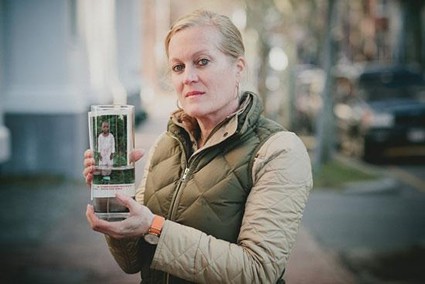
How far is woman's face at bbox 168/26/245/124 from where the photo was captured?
2273mm

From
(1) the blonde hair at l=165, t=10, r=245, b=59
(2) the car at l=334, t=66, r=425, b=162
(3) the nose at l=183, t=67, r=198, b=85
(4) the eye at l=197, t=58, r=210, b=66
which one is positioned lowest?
(2) the car at l=334, t=66, r=425, b=162

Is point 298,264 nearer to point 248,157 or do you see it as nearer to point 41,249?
point 41,249

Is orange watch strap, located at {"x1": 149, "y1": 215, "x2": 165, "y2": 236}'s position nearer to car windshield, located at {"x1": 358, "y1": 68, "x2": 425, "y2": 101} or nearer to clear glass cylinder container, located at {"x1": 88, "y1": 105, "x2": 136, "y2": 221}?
clear glass cylinder container, located at {"x1": 88, "y1": 105, "x2": 136, "y2": 221}

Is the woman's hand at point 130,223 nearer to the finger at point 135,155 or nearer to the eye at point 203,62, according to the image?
the finger at point 135,155

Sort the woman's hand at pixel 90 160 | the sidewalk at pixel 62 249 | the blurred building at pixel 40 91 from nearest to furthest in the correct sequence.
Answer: the woman's hand at pixel 90 160
the sidewalk at pixel 62 249
the blurred building at pixel 40 91

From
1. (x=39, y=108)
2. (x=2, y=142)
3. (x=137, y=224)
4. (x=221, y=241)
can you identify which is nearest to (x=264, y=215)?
(x=221, y=241)

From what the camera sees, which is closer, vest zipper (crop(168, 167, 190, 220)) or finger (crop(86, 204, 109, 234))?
finger (crop(86, 204, 109, 234))

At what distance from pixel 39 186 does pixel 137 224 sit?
371 inches

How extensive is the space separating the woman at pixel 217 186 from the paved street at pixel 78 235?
14.4ft

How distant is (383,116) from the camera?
48.5 ft

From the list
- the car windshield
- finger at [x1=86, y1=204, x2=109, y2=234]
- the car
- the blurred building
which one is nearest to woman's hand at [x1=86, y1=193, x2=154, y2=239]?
finger at [x1=86, y1=204, x2=109, y2=234]

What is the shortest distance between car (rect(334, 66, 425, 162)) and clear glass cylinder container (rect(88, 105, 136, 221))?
13.0 m

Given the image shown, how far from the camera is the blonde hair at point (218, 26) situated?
2281mm

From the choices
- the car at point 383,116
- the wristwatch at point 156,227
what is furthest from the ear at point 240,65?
the car at point 383,116
